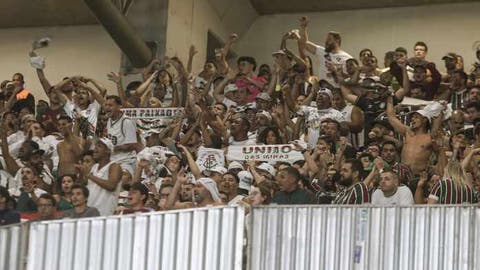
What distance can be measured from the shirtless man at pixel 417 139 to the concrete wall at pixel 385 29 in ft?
21.7

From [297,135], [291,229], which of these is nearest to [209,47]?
[297,135]

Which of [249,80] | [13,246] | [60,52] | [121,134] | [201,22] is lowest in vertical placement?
[13,246]

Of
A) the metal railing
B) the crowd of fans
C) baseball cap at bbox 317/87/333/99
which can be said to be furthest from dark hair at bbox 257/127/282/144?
the metal railing

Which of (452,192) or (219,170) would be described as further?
(219,170)

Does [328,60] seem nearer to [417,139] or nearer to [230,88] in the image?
[230,88]

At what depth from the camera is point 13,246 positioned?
6.04 meters

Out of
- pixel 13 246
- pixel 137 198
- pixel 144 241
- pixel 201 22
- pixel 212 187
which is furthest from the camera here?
pixel 201 22

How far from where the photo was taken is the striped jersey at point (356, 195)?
29.9ft

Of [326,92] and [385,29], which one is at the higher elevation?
[385,29]

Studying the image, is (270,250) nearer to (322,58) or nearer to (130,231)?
(130,231)

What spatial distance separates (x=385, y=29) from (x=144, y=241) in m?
14.6

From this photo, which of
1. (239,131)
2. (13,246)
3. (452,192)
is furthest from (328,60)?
(13,246)

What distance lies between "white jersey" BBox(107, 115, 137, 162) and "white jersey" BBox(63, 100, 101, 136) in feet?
1.88

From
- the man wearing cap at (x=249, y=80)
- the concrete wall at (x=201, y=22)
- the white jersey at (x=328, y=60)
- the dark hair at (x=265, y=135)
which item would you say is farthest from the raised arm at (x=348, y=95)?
the concrete wall at (x=201, y=22)
